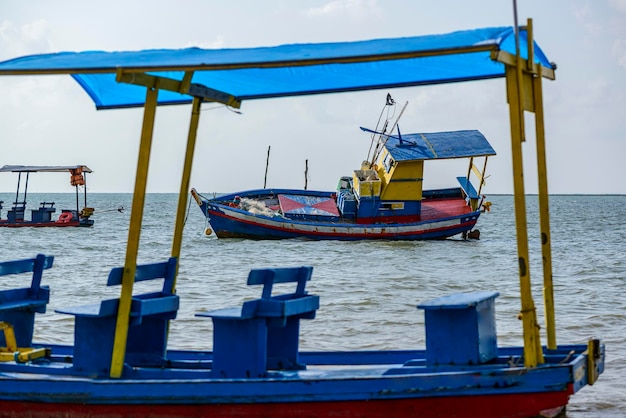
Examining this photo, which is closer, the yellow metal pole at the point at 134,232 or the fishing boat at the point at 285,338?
the fishing boat at the point at 285,338

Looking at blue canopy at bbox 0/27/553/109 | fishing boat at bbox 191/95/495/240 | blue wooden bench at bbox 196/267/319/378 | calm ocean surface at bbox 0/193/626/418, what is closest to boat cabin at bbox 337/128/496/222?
fishing boat at bbox 191/95/495/240

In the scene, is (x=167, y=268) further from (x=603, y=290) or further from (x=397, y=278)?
(x=397, y=278)

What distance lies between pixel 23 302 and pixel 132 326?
1.04 meters

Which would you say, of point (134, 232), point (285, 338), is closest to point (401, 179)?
point (285, 338)

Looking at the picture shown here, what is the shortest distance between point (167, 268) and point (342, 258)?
22.0 meters

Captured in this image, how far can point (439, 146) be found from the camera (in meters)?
33.3

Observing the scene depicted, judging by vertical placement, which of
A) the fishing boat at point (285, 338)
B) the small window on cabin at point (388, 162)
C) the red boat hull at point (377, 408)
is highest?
the small window on cabin at point (388, 162)

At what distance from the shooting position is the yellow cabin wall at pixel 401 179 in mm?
34312

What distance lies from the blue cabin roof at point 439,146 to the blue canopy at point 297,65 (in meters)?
24.8

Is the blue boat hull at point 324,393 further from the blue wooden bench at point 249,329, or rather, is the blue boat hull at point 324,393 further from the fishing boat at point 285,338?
the blue wooden bench at point 249,329

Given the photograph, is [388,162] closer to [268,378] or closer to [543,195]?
[543,195]

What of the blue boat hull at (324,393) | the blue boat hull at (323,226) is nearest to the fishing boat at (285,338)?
the blue boat hull at (324,393)

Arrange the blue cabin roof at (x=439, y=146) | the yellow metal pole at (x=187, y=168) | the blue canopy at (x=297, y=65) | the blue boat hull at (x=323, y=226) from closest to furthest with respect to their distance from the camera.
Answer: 1. the blue canopy at (x=297, y=65)
2. the yellow metal pole at (x=187, y=168)
3. the blue cabin roof at (x=439, y=146)
4. the blue boat hull at (x=323, y=226)

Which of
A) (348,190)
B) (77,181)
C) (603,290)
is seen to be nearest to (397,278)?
(603,290)
